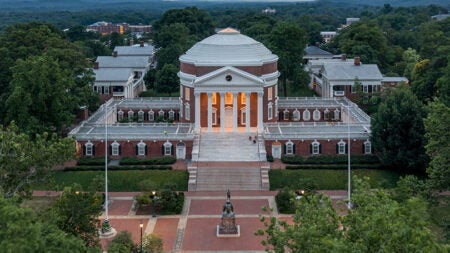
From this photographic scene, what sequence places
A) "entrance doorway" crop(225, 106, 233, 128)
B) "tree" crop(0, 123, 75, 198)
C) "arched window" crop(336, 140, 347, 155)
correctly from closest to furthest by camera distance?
1. "tree" crop(0, 123, 75, 198)
2. "arched window" crop(336, 140, 347, 155)
3. "entrance doorway" crop(225, 106, 233, 128)

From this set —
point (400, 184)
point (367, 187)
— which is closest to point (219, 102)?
point (400, 184)

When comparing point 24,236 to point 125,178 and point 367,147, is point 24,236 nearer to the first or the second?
point 125,178

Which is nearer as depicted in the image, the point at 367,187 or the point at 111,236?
the point at 367,187

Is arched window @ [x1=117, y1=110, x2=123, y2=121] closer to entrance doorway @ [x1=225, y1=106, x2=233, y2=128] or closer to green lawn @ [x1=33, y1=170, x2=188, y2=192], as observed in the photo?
entrance doorway @ [x1=225, y1=106, x2=233, y2=128]

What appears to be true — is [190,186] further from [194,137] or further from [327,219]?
[327,219]

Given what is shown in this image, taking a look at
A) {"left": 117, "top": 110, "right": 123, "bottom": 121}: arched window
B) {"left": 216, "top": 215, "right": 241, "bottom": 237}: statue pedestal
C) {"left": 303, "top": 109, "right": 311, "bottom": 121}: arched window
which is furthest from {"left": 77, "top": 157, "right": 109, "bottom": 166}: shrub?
{"left": 303, "top": 109, "right": 311, "bottom": 121}: arched window

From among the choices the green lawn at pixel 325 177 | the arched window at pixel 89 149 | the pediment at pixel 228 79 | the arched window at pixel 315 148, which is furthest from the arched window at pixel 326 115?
the arched window at pixel 89 149

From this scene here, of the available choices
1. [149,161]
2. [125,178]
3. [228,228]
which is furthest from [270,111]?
[228,228]
